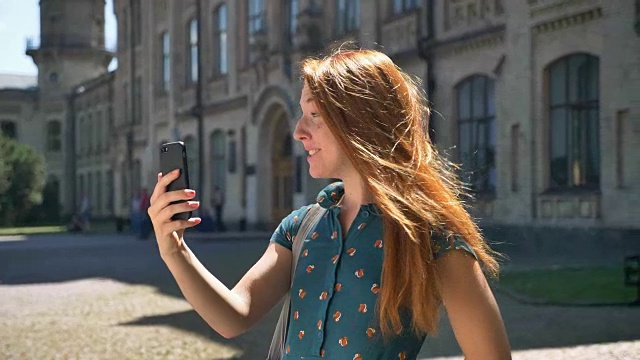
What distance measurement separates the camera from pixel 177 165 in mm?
2178

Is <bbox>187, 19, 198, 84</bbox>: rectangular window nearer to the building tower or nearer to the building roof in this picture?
the building tower

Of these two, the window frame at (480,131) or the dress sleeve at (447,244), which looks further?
the window frame at (480,131)

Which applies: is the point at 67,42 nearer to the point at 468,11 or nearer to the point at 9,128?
the point at 9,128

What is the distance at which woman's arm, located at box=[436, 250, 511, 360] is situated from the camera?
1.97 meters

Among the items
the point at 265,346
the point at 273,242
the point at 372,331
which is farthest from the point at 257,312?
the point at 265,346

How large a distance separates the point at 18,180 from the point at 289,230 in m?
56.6

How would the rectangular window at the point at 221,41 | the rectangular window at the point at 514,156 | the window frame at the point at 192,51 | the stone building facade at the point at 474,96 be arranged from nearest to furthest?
the stone building facade at the point at 474,96 → the rectangular window at the point at 514,156 → the rectangular window at the point at 221,41 → the window frame at the point at 192,51

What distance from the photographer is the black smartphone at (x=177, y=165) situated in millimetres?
2164

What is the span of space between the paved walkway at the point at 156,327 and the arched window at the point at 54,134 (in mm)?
53304

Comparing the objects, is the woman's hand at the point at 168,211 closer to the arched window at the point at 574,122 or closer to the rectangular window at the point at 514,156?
the arched window at the point at 574,122

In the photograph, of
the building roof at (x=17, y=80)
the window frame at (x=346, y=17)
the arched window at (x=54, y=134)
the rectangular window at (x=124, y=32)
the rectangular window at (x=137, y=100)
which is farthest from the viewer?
the building roof at (x=17, y=80)

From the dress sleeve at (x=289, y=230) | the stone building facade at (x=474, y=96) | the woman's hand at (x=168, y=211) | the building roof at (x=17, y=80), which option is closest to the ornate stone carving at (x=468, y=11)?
the stone building facade at (x=474, y=96)

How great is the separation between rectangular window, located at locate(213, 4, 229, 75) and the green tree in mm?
23682

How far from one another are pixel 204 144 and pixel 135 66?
37.0 ft
